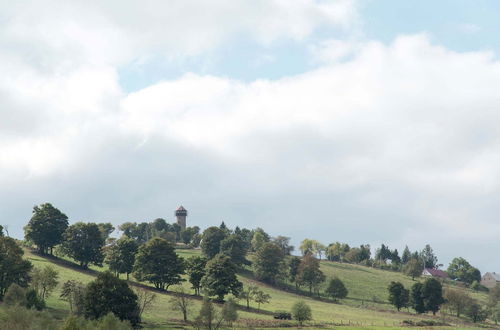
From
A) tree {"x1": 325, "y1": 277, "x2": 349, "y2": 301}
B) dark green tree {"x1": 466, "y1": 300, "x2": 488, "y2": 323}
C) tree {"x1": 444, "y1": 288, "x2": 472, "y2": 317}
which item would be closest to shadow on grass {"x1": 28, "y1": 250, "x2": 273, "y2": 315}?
tree {"x1": 325, "y1": 277, "x2": 349, "y2": 301}

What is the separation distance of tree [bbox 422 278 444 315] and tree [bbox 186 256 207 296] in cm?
5681

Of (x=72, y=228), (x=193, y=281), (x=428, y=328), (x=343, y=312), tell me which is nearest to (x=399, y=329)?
(x=428, y=328)

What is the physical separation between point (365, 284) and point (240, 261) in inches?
1623

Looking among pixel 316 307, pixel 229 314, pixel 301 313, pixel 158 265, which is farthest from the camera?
pixel 316 307

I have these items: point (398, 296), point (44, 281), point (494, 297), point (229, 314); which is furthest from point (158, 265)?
point (494, 297)

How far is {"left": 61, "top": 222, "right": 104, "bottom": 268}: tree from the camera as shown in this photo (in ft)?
486

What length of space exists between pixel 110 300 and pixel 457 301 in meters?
95.3

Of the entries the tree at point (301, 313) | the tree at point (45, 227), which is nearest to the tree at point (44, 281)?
the tree at point (301, 313)

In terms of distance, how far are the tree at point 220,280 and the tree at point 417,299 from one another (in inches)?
1939

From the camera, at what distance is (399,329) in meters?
109

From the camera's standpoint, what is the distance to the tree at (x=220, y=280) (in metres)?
126

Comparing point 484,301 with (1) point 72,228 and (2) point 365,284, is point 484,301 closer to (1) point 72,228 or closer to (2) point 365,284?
(2) point 365,284

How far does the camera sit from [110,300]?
8988 centimetres

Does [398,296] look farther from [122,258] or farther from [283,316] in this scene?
[122,258]
